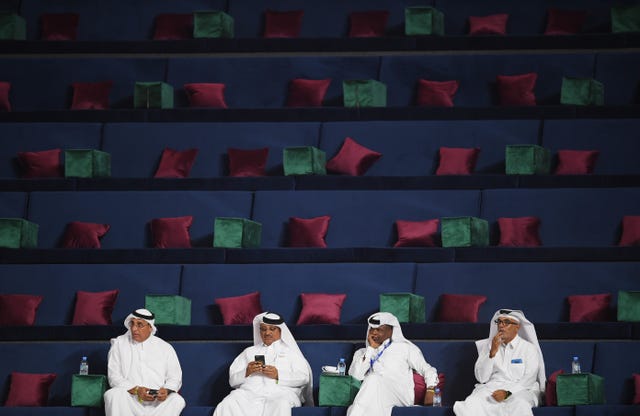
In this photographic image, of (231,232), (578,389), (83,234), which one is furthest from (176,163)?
(578,389)

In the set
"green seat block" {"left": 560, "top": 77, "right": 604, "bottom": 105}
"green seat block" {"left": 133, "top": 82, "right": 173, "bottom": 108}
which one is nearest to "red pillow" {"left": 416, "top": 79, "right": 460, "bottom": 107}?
"green seat block" {"left": 560, "top": 77, "right": 604, "bottom": 105}

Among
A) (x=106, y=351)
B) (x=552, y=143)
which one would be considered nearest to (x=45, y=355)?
(x=106, y=351)

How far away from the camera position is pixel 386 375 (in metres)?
6.72

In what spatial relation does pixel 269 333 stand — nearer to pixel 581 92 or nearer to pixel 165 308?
pixel 165 308

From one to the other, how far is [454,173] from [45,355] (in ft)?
10.0

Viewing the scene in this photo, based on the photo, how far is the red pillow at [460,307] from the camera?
7.39 m

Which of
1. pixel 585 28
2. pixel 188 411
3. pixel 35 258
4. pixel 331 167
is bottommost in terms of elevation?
pixel 188 411

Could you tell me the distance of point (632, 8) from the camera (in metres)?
9.13

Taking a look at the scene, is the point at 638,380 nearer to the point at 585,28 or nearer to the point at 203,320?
the point at 203,320

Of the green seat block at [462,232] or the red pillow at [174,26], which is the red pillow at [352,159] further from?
the red pillow at [174,26]

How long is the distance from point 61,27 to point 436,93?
10.2 ft

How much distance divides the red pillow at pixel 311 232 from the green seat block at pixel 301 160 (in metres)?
0.39

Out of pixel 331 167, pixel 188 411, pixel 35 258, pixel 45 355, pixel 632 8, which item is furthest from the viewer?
pixel 632 8

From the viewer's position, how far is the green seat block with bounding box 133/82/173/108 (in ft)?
29.3
